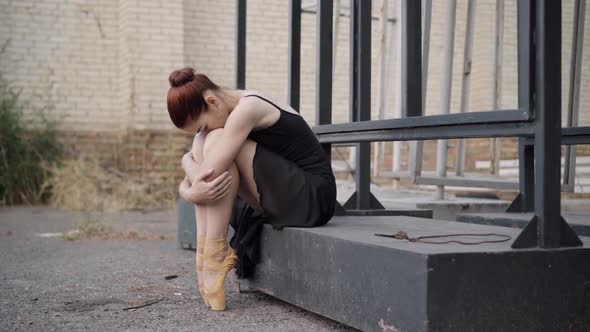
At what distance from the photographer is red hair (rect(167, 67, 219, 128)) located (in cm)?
304

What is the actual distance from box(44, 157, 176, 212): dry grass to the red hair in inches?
231

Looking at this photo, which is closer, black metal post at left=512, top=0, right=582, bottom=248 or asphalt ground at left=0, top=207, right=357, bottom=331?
black metal post at left=512, top=0, right=582, bottom=248

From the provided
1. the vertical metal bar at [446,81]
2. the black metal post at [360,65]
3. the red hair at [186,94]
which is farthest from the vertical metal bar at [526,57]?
the vertical metal bar at [446,81]

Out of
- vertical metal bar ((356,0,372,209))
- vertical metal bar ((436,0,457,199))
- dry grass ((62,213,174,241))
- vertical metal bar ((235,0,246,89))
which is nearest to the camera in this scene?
vertical metal bar ((356,0,372,209))

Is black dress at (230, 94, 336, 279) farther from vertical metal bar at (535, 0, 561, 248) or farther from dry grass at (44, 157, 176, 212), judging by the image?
dry grass at (44, 157, 176, 212)

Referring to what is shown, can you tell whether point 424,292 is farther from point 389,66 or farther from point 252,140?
point 389,66

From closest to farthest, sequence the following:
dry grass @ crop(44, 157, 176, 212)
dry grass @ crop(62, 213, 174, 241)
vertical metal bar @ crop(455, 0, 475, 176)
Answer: vertical metal bar @ crop(455, 0, 475, 176) → dry grass @ crop(62, 213, 174, 241) → dry grass @ crop(44, 157, 176, 212)

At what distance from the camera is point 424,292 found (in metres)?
2.18

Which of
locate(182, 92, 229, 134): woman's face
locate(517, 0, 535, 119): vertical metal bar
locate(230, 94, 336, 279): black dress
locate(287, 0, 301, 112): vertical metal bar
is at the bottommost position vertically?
locate(230, 94, 336, 279): black dress

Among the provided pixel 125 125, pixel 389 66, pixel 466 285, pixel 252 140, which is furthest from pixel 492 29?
pixel 466 285

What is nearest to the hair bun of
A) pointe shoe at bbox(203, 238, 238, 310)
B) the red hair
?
the red hair

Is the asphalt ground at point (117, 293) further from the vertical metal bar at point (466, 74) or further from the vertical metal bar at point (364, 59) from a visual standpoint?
the vertical metal bar at point (466, 74)

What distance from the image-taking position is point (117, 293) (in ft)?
11.7

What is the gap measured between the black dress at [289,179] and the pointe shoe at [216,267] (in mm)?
198
